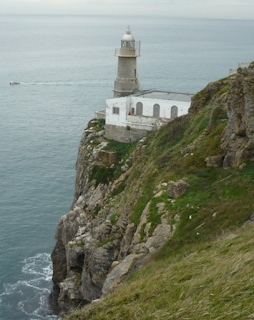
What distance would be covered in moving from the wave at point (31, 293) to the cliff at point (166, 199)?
1.42m

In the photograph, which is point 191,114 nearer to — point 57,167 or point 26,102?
point 57,167

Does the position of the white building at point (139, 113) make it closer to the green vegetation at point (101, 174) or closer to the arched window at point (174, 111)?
the arched window at point (174, 111)

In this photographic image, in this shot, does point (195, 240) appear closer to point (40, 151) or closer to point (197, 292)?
point (197, 292)

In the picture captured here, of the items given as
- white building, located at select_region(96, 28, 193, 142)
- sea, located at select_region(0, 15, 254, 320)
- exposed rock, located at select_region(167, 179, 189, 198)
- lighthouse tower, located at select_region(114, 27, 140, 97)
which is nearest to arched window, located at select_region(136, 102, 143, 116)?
white building, located at select_region(96, 28, 193, 142)

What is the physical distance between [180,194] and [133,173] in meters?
13.9

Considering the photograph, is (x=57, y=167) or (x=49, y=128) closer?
(x=57, y=167)

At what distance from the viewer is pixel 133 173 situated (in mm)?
44062

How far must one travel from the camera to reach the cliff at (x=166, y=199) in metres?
27.0

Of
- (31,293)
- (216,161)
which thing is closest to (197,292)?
(216,161)

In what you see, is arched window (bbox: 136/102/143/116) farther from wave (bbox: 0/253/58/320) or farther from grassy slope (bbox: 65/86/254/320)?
wave (bbox: 0/253/58/320)

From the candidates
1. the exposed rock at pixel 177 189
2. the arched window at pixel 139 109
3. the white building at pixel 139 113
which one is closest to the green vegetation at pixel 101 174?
the white building at pixel 139 113

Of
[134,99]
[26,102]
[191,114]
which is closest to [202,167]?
[191,114]

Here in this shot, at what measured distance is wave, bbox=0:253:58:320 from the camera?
153 feet

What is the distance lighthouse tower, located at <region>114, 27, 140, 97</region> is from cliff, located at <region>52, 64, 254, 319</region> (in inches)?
660
